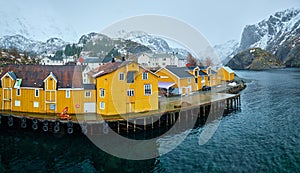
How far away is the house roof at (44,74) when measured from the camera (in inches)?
1588

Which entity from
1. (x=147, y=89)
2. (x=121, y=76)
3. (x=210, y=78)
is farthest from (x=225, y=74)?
(x=121, y=76)

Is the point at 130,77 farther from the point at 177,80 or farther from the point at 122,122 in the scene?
the point at 177,80

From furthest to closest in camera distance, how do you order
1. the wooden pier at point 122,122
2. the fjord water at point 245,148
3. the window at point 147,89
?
the window at point 147,89
the wooden pier at point 122,122
the fjord water at point 245,148

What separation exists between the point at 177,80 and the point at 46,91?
2705 cm

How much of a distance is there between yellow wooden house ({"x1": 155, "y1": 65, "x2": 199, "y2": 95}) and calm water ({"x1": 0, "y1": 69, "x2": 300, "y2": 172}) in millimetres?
16951

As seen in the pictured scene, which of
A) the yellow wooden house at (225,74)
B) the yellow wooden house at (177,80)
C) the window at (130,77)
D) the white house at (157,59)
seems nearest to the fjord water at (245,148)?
the window at (130,77)

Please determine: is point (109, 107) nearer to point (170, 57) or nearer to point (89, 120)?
point (89, 120)

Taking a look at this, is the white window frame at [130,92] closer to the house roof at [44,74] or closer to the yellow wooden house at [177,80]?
the house roof at [44,74]

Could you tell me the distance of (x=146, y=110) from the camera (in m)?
41.0

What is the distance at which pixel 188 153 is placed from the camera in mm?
29875

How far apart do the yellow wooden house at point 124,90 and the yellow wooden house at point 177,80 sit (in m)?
14.1

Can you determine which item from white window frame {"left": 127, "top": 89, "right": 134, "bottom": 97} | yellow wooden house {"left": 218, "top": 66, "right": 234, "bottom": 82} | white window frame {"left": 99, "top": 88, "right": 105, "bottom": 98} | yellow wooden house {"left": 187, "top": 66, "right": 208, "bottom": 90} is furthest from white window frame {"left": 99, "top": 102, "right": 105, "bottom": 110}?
yellow wooden house {"left": 218, "top": 66, "right": 234, "bottom": 82}

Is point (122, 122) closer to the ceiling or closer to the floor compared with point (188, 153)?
closer to the ceiling

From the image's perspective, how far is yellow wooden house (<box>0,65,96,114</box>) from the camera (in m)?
39.2
